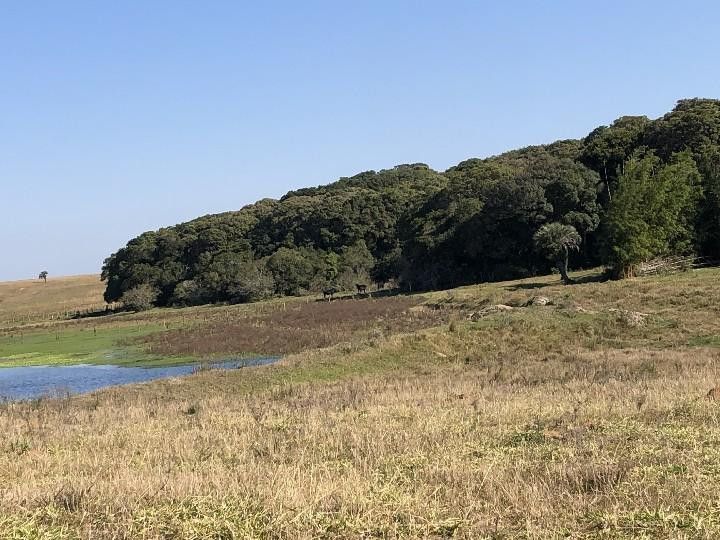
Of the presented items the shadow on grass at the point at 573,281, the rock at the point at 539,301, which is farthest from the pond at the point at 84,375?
the shadow on grass at the point at 573,281

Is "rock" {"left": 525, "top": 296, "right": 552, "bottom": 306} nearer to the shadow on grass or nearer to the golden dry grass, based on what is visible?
the shadow on grass

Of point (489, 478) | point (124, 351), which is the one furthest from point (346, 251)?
point (489, 478)

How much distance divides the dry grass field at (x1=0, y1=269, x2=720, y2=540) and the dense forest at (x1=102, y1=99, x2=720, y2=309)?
1394 inches

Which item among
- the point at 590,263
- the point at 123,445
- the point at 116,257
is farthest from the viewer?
the point at 116,257

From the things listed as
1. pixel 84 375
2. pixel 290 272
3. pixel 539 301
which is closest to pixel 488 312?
pixel 539 301

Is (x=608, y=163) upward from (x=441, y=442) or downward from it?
upward

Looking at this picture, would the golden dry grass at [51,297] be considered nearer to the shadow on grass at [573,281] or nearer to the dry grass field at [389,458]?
the shadow on grass at [573,281]

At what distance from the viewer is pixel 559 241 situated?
54719 millimetres

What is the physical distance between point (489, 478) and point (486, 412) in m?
4.88

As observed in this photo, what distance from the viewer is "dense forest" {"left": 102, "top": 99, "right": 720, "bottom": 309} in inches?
2098

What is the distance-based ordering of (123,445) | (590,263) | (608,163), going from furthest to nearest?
(608,163) → (590,263) → (123,445)

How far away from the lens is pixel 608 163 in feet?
242

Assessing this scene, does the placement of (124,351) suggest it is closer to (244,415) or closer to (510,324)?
(510,324)

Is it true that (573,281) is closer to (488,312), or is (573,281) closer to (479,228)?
(479,228)
